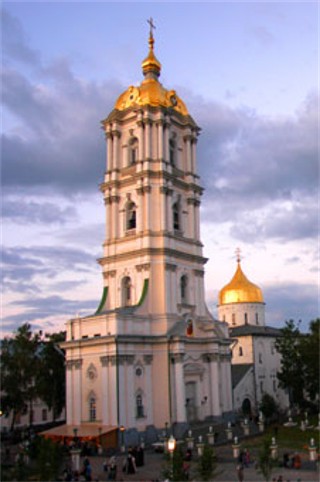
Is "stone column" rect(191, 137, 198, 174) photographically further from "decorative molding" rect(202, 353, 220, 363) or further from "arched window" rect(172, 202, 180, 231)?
"decorative molding" rect(202, 353, 220, 363)

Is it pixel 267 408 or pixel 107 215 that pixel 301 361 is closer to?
pixel 267 408

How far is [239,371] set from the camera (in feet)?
215

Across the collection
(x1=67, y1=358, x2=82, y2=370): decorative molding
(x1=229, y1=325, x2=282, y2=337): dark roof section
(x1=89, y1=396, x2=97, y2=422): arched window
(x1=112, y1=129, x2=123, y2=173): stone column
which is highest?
(x1=112, y1=129, x2=123, y2=173): stone column

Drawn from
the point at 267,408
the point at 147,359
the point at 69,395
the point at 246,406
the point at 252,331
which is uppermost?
the point at 252,331

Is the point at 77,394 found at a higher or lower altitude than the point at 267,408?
higher

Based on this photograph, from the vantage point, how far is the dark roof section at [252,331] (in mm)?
69562

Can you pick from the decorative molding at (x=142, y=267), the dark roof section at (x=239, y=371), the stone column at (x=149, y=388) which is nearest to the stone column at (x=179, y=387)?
the stone column at (x=149, y=388)

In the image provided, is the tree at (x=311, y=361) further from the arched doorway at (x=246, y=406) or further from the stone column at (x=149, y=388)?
the stone column at (x=149, y=388)

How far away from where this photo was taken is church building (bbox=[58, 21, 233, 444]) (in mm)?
43781

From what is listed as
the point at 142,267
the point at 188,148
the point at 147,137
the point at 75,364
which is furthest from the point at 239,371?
the point at 147,137

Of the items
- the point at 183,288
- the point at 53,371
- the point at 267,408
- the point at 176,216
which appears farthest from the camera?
the point at 267,408

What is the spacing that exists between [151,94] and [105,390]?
2581cm

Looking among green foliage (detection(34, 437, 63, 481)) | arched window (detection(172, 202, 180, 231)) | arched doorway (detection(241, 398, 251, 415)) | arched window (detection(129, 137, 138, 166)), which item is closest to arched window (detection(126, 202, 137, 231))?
arched window (detection(172, 202, 180, 231))

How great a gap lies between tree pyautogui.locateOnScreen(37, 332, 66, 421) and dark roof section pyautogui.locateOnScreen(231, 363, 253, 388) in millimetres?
19881
